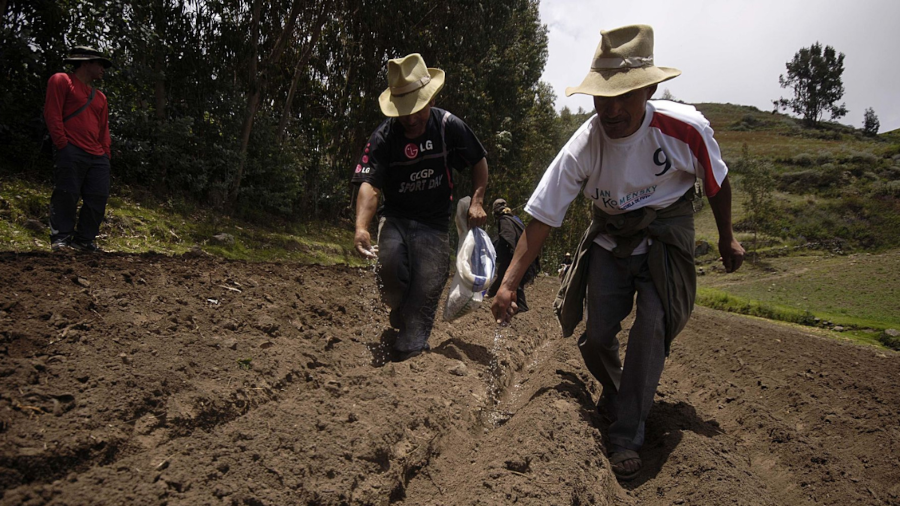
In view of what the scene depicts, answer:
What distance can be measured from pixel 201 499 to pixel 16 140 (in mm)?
7364

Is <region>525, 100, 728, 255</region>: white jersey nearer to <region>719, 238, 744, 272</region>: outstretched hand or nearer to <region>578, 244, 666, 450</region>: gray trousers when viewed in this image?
<region>578, 244, 666, 450</region>: gray trousers

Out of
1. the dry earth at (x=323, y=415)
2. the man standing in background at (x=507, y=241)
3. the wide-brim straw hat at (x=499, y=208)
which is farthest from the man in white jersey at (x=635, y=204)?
the wide-brim straw hat at (x=499, y=208)

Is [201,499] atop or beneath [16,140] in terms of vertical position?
beneath

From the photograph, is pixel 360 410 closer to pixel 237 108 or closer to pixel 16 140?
pixel 16 140

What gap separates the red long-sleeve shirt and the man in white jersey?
456cm

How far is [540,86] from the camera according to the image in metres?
38.1

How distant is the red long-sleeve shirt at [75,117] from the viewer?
18.5ft

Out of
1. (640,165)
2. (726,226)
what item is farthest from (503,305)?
(726,226)

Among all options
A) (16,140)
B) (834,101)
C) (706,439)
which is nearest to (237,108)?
(16,140)

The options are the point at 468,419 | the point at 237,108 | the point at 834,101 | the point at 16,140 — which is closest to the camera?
the point at 468,419

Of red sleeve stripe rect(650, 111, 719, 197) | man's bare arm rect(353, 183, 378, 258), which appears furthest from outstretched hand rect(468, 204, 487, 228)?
red sleeve stripe rect(650, 111, 719, 197)

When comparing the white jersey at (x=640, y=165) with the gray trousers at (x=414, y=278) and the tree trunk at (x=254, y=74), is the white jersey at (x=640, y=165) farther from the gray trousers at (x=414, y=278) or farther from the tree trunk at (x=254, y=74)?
the tree trunk at (x=254, y=74)

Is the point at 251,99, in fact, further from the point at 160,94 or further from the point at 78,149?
the point at 78,149

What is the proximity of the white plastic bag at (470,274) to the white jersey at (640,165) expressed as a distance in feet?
5.35
